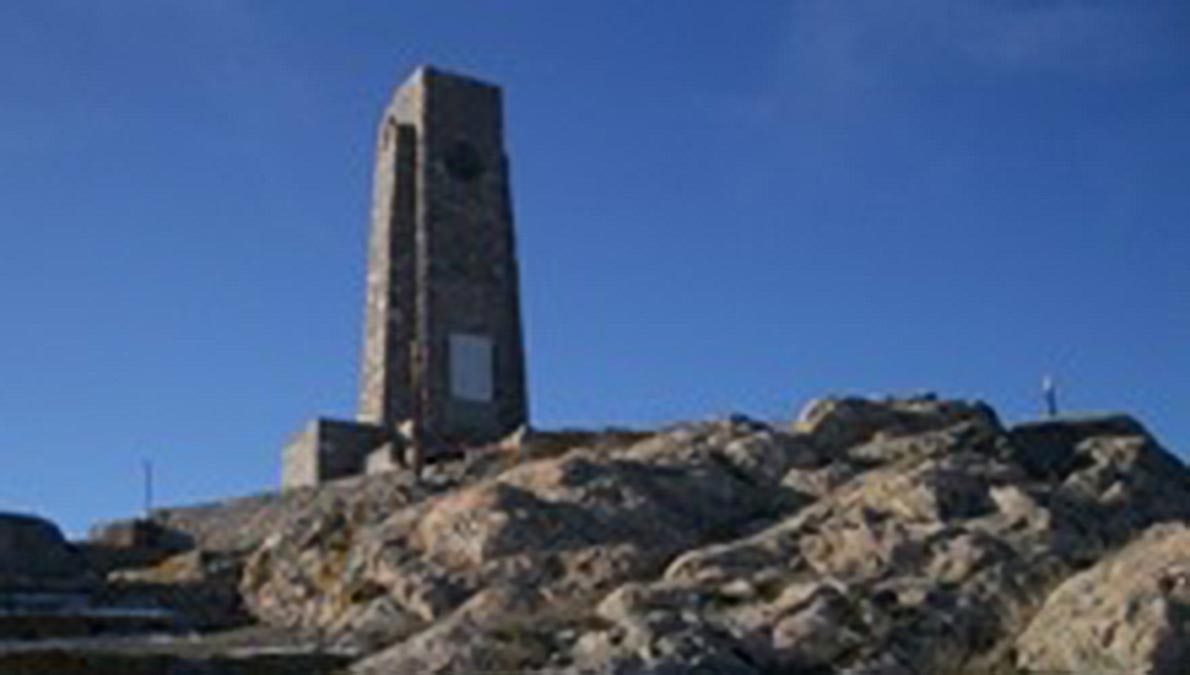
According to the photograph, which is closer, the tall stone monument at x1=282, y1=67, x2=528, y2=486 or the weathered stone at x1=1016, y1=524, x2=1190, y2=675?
the weathered stone at x1=1016, y1=524, x2=1190, y2=675

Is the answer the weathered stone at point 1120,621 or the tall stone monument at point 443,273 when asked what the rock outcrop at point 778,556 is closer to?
the weathered stone at point 1120,621

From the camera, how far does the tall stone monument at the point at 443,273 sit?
131 feet

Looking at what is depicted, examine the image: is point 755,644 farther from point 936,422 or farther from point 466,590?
point 936,422

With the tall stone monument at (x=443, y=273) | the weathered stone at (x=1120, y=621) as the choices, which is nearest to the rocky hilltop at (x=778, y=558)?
the weathered stone at (x=1120, y=621)

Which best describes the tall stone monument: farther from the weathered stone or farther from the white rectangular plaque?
the weathered stone

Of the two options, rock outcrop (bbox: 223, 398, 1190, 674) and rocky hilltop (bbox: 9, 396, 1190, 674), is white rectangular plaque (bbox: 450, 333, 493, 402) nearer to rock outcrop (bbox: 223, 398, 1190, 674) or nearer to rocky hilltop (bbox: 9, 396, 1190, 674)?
rocky hilltop (bbox: 9, 396, 1190, 674)

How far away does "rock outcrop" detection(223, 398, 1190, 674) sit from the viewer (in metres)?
12.0

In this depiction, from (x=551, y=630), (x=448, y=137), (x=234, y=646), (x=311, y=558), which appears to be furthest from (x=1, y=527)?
(x=448, y=137)

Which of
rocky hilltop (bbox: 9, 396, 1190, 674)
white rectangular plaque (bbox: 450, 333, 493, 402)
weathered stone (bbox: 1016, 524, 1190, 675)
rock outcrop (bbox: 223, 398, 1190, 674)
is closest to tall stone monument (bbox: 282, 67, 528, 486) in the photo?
white rectangular plaque (bbox: 450, 333, 493, 402)

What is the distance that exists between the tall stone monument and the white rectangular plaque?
0.07ft

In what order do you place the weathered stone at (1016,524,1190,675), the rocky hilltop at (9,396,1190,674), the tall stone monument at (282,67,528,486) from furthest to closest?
the tall stone monument at (282,67,528,486) < the rocky hilltop at (9,396,1190,674) < the weathered stone at (1016,524,1190,675)

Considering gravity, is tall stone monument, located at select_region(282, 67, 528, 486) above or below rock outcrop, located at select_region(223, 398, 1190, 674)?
→ above

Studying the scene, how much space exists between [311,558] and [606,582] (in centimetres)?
403

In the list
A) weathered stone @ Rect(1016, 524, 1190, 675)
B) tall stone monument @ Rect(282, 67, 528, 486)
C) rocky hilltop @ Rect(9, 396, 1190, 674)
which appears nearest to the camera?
weathered stone @ Rect(1016, 524, 1190, 675)
